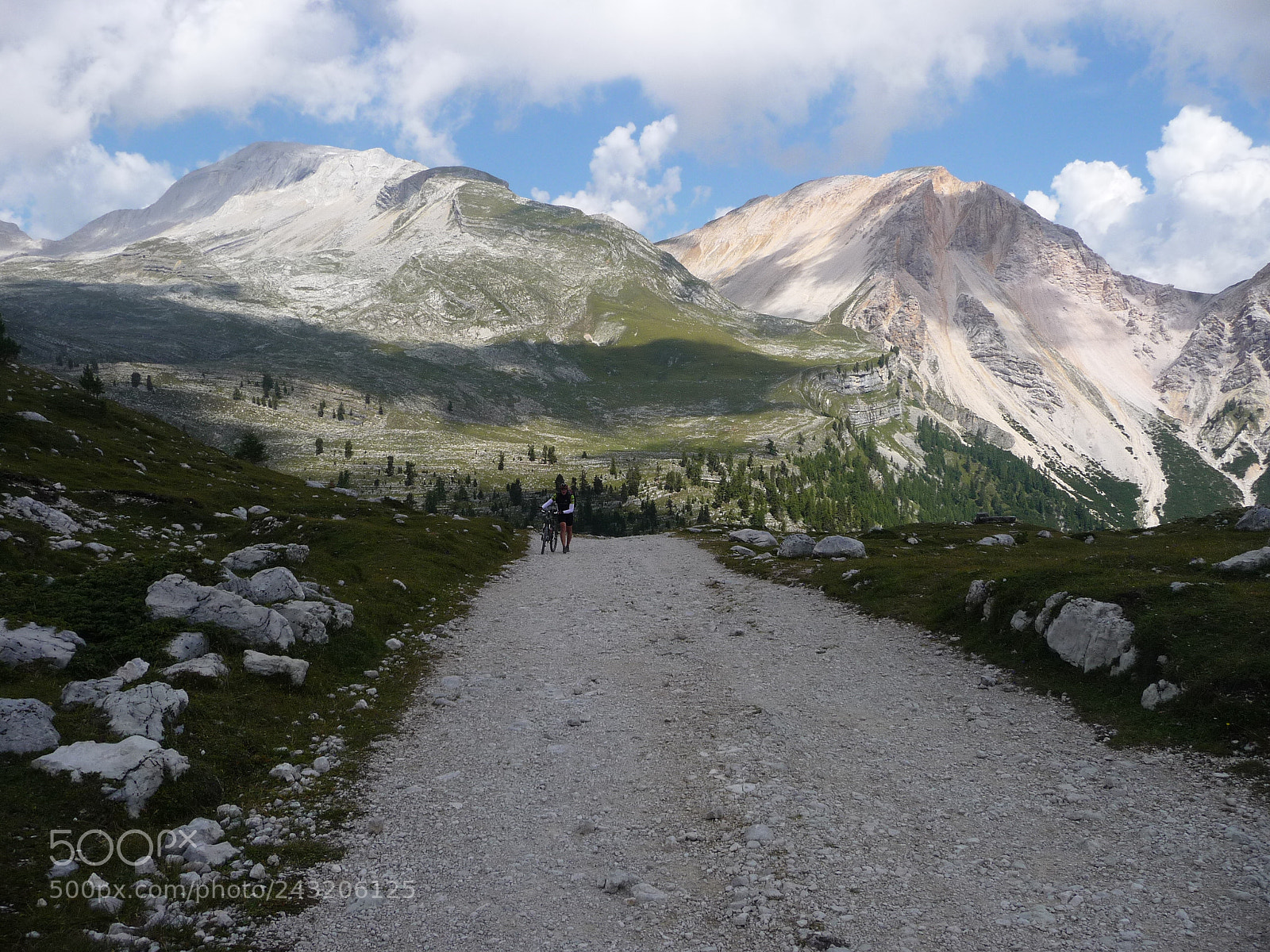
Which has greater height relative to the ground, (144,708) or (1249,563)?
(1249,563)

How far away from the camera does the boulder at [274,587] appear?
20.0m

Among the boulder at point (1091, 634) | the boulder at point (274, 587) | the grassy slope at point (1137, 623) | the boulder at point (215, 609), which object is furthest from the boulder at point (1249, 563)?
the boulder at point (274, 587)

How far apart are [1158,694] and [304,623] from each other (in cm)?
2116

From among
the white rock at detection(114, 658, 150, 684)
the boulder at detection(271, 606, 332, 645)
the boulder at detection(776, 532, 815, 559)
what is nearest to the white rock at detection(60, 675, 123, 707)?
the white rock at detection(114, 658, 150, 684)

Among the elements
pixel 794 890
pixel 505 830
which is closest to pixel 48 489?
pixel 505 830

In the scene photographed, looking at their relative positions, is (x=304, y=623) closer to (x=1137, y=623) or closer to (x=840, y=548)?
(x=1137, y=623)

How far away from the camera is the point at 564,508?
158 ft

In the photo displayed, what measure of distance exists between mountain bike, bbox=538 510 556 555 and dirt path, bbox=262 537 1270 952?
3205 centimetres

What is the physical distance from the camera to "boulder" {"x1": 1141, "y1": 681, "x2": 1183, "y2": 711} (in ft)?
49.3

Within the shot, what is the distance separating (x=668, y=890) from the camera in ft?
32.2

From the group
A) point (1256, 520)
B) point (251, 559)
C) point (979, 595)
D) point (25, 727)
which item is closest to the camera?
point (25, 727)

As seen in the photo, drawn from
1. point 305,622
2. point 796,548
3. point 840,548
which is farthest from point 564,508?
point 305,622

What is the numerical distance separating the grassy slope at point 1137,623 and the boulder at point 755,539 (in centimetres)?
1448

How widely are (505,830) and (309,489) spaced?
208 ft
